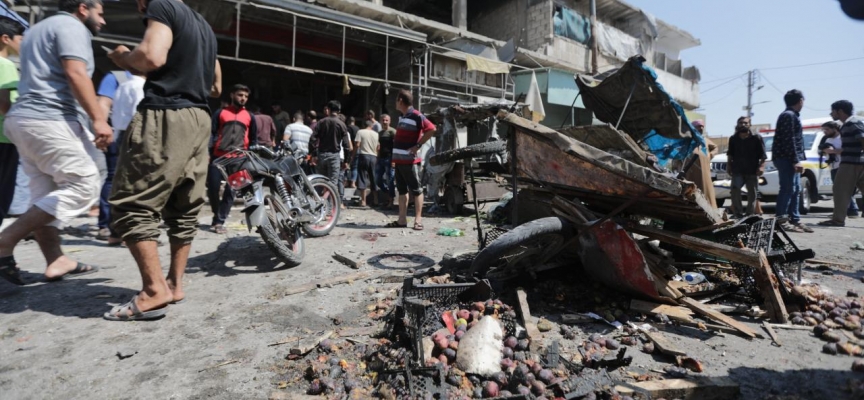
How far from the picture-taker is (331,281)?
344 cm

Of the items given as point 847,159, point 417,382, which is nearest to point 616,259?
point 417,382

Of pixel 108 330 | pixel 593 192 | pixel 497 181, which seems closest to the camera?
pixel 108 330

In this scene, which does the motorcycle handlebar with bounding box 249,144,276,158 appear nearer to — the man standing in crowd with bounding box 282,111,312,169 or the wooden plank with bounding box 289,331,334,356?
the wooden plank with bounding box 289,331,334,356

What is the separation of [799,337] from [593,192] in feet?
4.81

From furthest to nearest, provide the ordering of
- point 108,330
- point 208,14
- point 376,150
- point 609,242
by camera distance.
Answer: point 208,14 < point 376,150 < point 609,242 < point 108,330

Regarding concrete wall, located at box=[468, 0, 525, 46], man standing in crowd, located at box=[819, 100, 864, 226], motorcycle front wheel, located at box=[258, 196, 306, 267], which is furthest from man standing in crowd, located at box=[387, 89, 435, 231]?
concrete wall, located at box=[468, 0, 525, 46]

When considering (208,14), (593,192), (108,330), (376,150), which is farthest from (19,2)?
(593,192)

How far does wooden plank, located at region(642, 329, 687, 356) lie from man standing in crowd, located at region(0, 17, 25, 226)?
16.3 feet

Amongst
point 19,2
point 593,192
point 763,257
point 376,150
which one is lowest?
point 763,257

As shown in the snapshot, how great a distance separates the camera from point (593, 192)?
2.93m

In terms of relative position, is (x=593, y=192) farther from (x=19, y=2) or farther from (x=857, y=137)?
(x=19, y=2)

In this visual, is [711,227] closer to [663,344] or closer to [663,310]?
[663,310]

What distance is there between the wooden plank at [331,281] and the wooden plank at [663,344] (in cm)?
213

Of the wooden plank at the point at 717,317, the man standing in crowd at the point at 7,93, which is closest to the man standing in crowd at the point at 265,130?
the man standing in crowd at the point at 7,93
